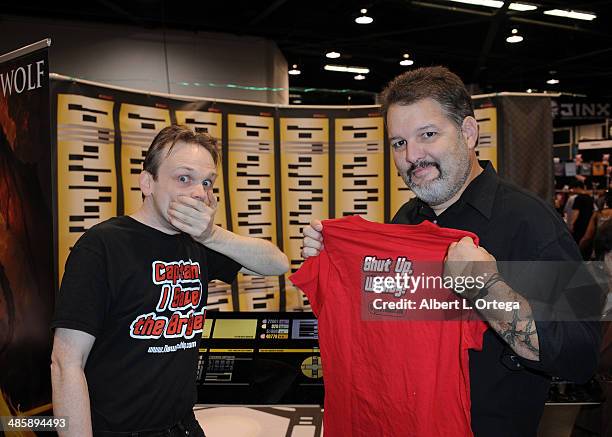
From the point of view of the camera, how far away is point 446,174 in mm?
1504

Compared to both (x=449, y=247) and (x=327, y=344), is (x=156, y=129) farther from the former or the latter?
(x=449, y=247)

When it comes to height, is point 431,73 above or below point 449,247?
above

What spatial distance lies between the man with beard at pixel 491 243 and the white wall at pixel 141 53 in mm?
3741

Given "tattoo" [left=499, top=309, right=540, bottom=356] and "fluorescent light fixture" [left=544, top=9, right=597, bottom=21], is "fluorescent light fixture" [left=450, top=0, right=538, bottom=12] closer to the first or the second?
"fluorescent light fixture" [left=544, top=9, right=597, bottom=21]

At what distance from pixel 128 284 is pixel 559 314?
1.09m

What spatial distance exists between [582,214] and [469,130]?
19.8 feet

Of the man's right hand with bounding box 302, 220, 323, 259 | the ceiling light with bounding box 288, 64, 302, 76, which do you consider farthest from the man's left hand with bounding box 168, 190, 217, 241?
the ceiling light with bounding box 288, 64, 302, 76

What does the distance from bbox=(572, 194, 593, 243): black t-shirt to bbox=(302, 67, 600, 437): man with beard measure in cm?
582

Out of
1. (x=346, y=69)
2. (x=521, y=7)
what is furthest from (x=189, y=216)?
(x=346, y=69)

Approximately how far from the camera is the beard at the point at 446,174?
1497mm

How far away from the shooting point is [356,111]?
12.9ft

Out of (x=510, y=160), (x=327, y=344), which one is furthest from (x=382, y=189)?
(x=327, y=344)

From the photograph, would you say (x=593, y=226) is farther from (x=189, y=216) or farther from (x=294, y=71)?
(x=189, y=216)

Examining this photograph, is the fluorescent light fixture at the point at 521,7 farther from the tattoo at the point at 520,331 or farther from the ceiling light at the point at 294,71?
the tattoo at the point at 520,331
